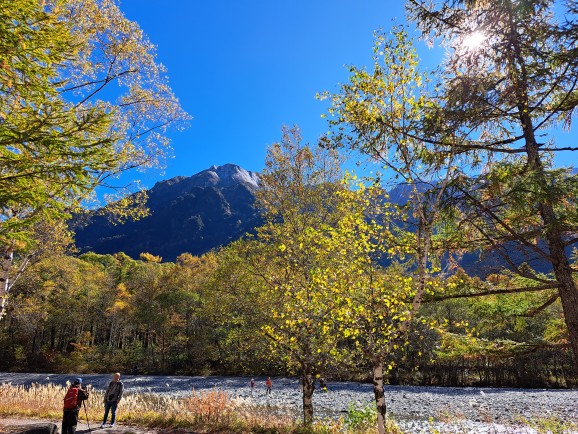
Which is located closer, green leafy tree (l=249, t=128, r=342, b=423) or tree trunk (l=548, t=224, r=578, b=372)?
tree trunk (l=548, t=224, r=578, b=372)

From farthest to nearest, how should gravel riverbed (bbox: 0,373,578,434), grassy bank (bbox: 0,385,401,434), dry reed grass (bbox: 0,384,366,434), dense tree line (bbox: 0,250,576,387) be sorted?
dense tree line (bbox: 0,250,576,387) < gravel riverbed (bbox: 0,373,578,434) < dry reed grass (bbox: 0,384,366,434) < grassy bank (bbox: 0,385,401,434)

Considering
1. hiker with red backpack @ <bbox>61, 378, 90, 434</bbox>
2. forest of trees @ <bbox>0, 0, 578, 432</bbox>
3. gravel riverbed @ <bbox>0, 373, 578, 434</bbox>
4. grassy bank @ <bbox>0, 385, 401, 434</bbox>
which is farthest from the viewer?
gravel riverbed @ <bbox>0, 373, 578, 434</bbox>

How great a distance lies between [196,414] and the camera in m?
11.0

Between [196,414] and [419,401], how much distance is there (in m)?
19.5

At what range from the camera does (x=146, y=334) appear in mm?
54750

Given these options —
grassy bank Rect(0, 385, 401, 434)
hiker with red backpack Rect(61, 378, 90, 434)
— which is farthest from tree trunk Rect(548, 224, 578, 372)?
hiker with red backpack Rect(61, 378, 90, 434)

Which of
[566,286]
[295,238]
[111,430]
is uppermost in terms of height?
[295,238]

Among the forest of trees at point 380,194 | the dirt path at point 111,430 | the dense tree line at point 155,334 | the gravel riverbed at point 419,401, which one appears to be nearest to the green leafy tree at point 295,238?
the forest of trees at point 380,194

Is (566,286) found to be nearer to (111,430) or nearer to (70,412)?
(70,412)

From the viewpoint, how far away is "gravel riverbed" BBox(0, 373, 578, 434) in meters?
17.3

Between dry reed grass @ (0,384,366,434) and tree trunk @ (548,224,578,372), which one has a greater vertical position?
tree trunk @ (548,224,578,372)

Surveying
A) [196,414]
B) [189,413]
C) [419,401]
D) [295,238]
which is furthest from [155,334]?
[295,238]

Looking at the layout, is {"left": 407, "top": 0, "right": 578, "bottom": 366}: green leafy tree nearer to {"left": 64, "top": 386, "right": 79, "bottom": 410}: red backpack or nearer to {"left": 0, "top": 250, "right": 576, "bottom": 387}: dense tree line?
{"left": 64, "top": 386, "right": 79, "bottom": 410}: red backpack

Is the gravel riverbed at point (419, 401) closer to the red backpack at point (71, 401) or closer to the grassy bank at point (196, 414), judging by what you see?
the grassy bank at point (196, 414)
